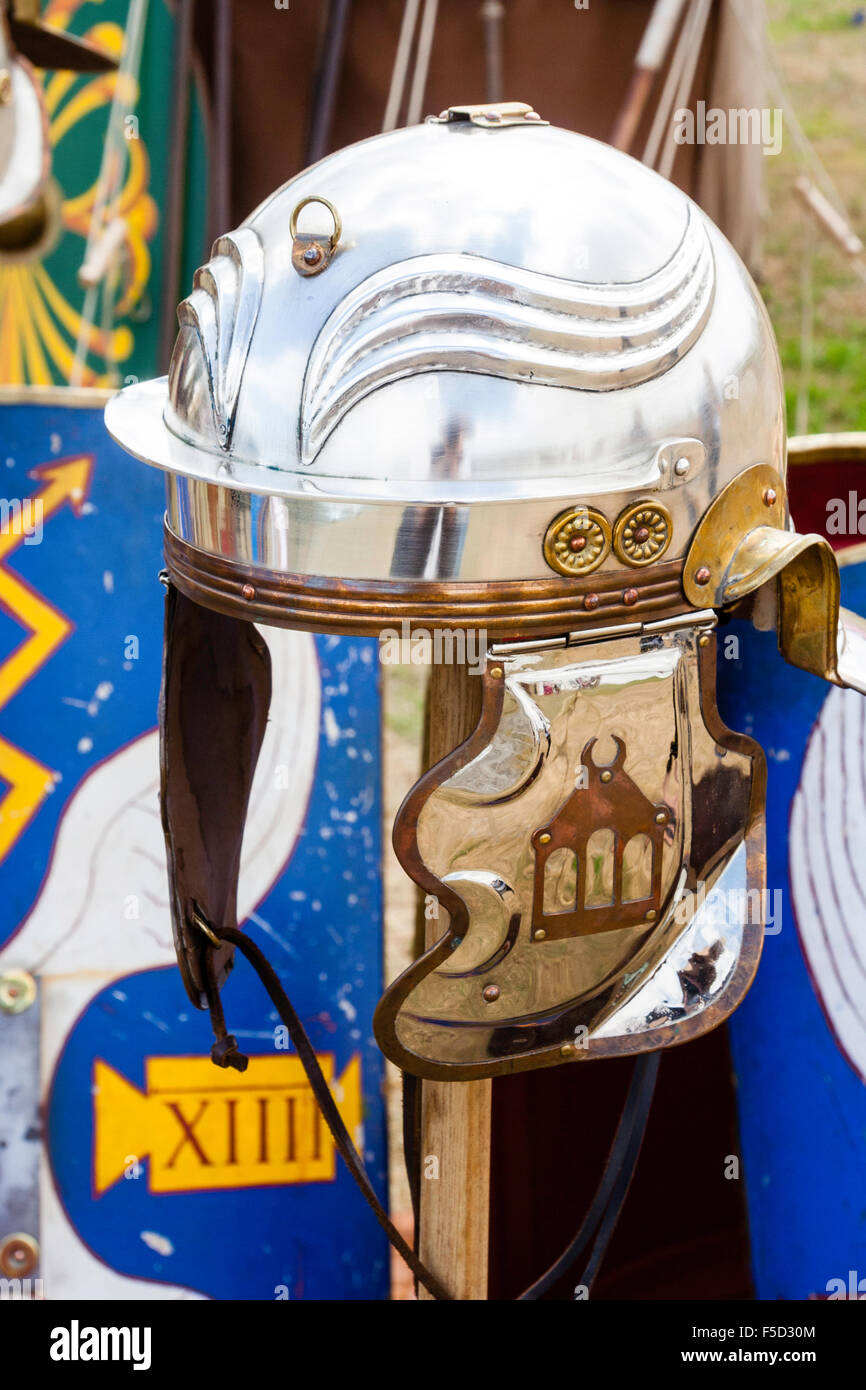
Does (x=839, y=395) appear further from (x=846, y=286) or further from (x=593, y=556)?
(x=593, y=556)

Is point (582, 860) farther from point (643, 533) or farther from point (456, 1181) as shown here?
point (456, 1181)

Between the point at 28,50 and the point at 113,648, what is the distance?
177 cm

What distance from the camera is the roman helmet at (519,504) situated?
4.25 feet

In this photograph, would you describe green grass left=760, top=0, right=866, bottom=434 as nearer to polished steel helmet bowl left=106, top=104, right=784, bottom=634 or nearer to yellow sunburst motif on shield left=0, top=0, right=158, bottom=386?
yellow sunburst motif on shield left=0, top=0, right=158, bottom=386

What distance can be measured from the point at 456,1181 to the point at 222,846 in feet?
1.66

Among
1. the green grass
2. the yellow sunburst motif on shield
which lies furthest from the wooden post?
the green grass

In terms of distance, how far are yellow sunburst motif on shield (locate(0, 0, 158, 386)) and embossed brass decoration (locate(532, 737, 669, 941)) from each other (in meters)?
2.86

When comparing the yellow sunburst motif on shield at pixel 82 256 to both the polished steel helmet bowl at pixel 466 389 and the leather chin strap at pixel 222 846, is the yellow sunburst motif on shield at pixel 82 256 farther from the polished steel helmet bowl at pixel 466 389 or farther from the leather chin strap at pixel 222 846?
the polished steel helmet bowl at pixel 466 389

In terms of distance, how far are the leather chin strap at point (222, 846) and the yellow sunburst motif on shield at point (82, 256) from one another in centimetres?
232

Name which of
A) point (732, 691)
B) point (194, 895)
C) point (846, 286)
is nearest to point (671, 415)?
point (732, 691)

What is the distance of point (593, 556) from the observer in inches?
52.6

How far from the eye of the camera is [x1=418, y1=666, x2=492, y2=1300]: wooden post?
167cm

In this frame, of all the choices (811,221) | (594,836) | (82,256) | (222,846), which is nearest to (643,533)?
(594,836)

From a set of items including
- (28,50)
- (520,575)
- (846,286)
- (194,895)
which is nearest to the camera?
(520,575)
